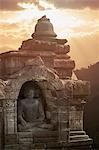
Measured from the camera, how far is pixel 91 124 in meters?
14.7

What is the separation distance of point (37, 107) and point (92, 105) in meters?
4.52

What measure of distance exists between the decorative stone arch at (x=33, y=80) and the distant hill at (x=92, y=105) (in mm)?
3912

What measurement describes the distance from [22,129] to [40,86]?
3.26 ft

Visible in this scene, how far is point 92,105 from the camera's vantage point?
1505cm

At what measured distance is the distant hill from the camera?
14602mm

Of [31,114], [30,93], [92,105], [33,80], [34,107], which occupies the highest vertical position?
[33,80]

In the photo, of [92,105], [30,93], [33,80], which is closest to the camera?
[33,80]

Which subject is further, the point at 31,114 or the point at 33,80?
the point at 31,114

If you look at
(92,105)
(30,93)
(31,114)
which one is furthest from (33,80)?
(92,105)

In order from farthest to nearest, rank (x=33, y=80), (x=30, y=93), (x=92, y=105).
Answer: (x=92, y=105)
(x=30, y=93)
(x=33, y=80)

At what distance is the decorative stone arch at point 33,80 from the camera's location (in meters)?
10.2

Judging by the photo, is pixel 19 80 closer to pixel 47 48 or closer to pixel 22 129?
pixel 22 129

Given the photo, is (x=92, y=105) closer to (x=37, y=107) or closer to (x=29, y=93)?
(x=37, y=107)

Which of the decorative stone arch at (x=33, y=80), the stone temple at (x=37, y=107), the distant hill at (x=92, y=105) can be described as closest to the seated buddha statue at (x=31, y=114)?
the stone temple at (x=37, y=107)
